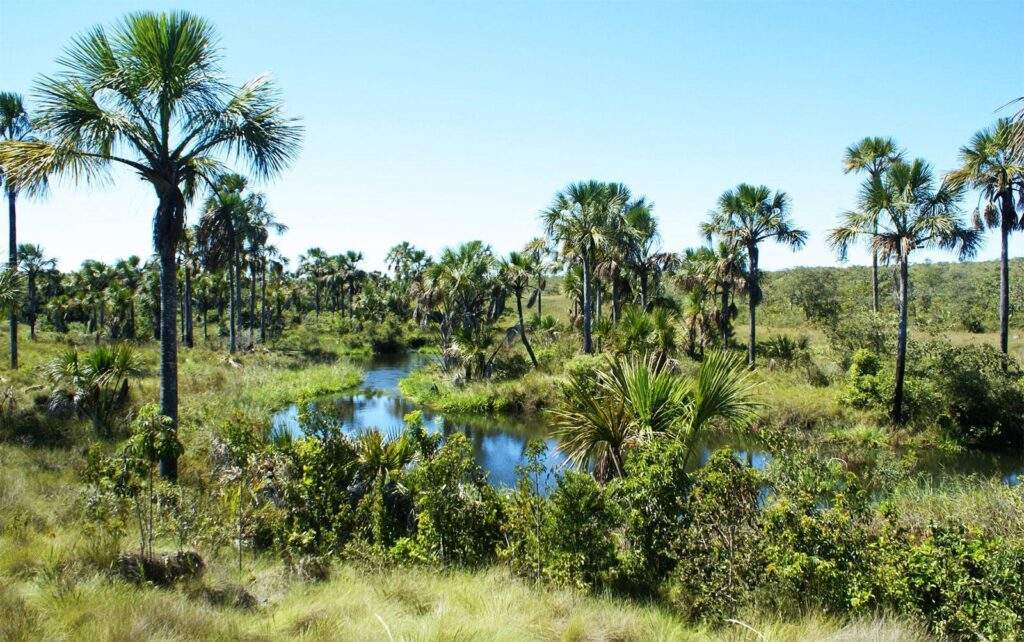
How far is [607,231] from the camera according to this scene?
89.0 ft

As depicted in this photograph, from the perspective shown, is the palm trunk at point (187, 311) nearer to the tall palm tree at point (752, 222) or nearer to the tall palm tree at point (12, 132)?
the tall palm tree at point (12, 132)

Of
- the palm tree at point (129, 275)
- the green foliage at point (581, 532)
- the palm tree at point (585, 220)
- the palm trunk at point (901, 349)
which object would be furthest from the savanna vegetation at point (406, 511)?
the palm tree at point (129, 275)

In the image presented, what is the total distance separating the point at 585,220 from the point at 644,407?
20093mm

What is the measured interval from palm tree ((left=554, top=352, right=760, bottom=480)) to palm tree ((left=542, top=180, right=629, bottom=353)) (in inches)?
744

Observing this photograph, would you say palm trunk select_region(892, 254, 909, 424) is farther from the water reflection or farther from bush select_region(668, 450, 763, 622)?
bush select_region(668, 450, 763, 622)

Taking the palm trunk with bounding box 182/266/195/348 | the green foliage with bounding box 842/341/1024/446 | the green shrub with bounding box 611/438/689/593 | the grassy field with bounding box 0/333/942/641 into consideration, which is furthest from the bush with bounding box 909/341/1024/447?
the palm trunk with bounding box 182/266/195/348

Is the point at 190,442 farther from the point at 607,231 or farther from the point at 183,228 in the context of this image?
the point at 607,231

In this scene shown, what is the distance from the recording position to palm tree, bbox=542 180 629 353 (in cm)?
2689

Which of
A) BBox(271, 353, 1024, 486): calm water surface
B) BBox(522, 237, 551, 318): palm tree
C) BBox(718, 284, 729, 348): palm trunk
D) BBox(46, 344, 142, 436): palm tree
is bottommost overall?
BBox(271, 353, 1024, 486): calm water surface

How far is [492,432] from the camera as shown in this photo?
25047 mm

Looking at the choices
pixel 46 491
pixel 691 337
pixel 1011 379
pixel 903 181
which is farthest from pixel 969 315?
pixel 46 491

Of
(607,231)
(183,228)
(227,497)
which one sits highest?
(607,231)

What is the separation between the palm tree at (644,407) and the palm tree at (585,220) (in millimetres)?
18900

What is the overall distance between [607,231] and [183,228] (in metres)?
18.9
